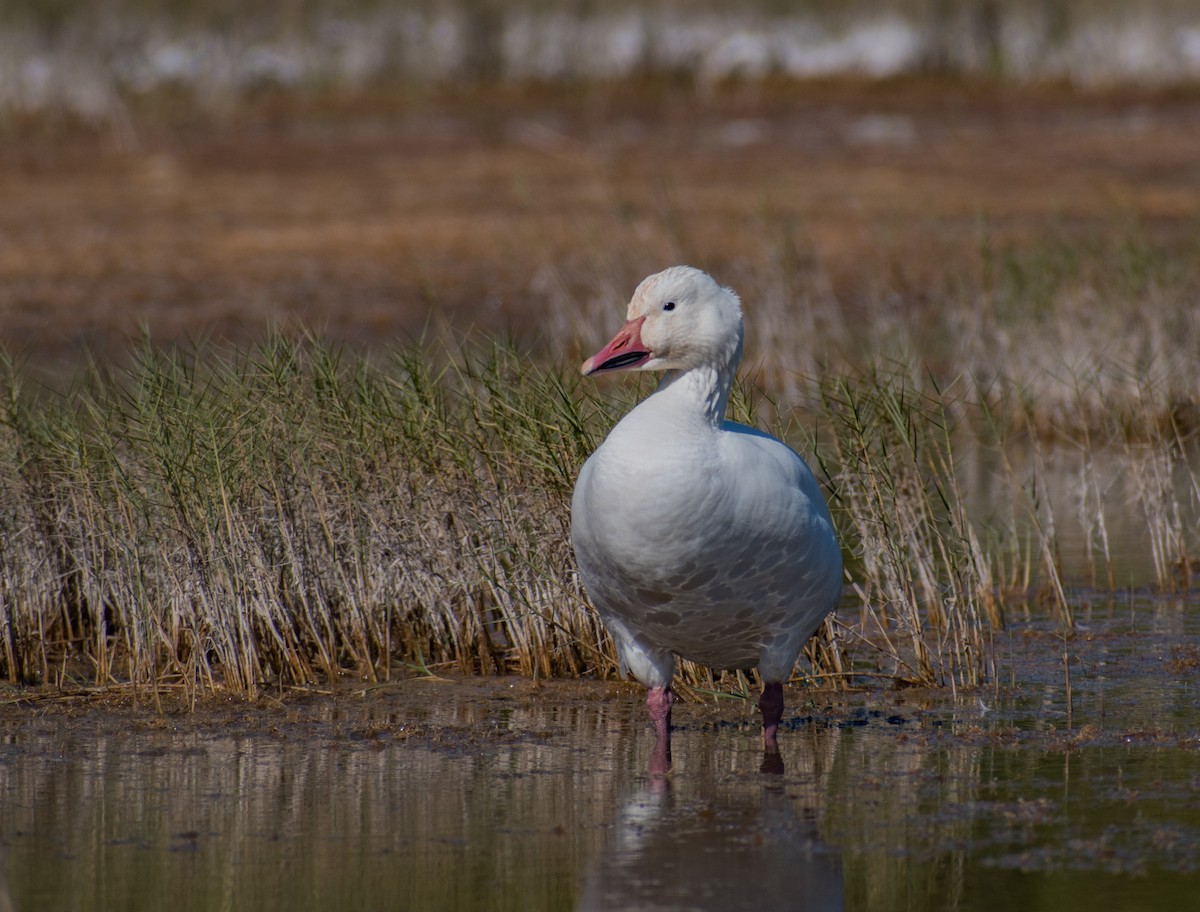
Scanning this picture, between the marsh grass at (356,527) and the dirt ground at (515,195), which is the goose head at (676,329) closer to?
the marsh grass at (356,527)

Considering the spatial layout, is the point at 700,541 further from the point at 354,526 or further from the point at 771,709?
the point at 354,526

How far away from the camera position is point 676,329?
6.39 meters

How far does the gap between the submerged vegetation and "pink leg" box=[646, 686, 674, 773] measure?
104 centimetres

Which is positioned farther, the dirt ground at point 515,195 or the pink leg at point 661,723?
the dirt ground at point 515,195

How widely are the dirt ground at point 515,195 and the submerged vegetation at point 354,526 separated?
13.4 feet

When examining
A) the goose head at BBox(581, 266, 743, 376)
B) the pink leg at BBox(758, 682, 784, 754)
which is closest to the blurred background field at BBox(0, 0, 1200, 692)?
the pink leg at BBox(758, 682, 784, 754)

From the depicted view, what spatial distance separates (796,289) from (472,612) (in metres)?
6.91

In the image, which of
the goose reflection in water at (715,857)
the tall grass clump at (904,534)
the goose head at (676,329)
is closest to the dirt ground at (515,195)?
the tall grass clump at (904,534)

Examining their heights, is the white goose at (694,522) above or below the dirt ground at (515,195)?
below

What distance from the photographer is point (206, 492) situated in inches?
314

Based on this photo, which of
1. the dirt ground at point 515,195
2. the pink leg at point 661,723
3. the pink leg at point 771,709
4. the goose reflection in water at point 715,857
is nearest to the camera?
the goose reflection in water at point 715,857

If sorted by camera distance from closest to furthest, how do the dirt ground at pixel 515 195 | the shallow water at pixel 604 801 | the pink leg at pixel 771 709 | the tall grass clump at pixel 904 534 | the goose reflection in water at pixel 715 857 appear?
the goose reflection in water at pixel 715 857
the shallow water at pixel 604 801
the pink leg at pixel 771 709
the tall grass clump at pixel 904 534
the dirt ground at pixel 515 195

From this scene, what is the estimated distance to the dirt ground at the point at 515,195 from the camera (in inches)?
684

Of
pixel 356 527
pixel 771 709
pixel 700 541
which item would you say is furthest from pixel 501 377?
pixel 700 541
